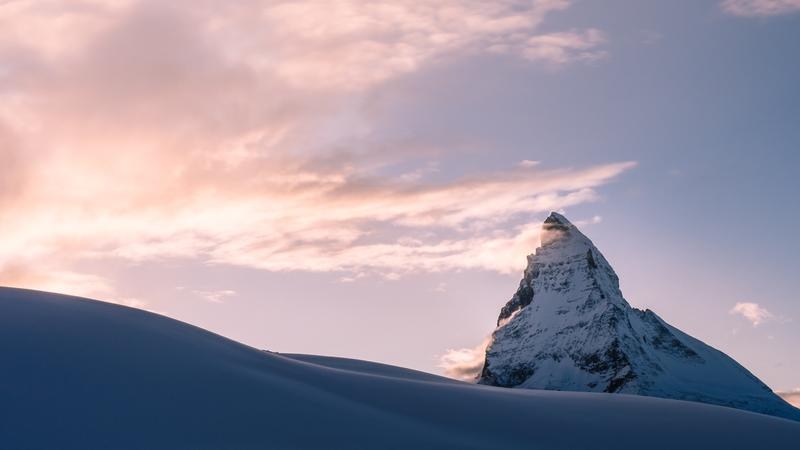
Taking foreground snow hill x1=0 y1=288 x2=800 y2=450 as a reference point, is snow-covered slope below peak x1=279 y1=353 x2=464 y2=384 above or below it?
above

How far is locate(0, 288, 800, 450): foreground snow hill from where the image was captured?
16312 mm

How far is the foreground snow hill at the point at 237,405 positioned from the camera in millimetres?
16312

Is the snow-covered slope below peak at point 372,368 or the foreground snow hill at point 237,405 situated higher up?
the snow-covered slope below peak at point 372,368

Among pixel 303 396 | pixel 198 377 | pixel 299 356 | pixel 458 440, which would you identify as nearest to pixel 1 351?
pixel 198 377

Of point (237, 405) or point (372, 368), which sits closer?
point (237, 405)

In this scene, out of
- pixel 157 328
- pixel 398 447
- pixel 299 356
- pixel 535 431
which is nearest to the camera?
pixel 398 447

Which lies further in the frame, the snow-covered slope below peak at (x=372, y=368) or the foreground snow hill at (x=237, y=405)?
the snow-covered slope below peak at (x=372, y=368)

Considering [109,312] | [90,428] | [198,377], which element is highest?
[109,312]

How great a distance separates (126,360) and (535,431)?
9.73 m

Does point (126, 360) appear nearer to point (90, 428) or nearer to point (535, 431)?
point (90, 428)

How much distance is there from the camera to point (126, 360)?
19.5m

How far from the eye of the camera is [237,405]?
60.4ft

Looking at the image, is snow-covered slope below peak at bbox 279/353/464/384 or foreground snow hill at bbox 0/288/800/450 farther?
snow-covered slope below peak at bbox 279/353/464/384

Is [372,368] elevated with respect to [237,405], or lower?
elevated
